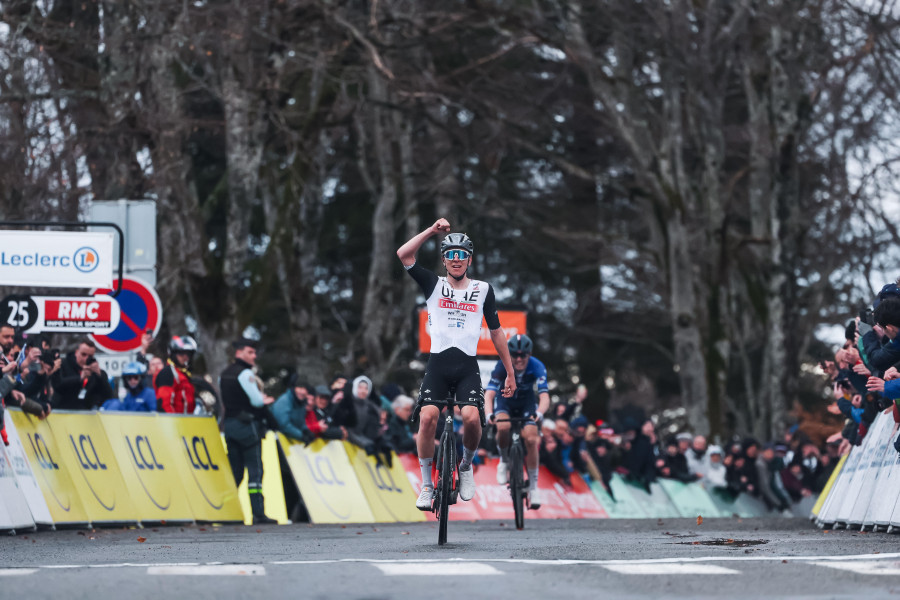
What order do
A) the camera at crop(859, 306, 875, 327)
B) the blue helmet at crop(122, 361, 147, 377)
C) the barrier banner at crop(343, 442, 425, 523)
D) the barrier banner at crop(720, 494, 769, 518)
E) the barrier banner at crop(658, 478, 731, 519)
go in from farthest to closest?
the barrier banner at crop(720, 494, 769, 518), the barrier banner at crop(658, 478, 731, 519), the barrier banner at crop(343, 442, 425, 523), the blue helmet at crop(122, 361, 147, 377), the camera at crop(859, 306, 875, 327)

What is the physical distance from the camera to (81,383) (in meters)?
17.2

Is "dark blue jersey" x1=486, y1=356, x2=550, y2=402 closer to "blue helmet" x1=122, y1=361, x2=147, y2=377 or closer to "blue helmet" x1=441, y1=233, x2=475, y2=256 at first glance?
"blue helmet" x1=122, y1=361, x2=147, y2=377

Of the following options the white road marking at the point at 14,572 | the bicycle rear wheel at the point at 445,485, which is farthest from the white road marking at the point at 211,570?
the bicycle rear wheel at the point at 445,485

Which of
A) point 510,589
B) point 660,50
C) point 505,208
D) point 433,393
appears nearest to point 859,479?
point 433,393

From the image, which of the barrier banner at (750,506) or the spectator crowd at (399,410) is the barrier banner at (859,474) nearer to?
the spectator crowd at (399,410)

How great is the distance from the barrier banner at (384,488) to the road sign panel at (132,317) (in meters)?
4.29

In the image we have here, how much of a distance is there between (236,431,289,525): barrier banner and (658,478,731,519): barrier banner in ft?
32.8

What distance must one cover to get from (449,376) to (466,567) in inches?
138

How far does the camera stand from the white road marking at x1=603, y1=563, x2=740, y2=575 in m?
8.65

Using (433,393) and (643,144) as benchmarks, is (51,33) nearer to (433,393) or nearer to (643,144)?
(433,393)

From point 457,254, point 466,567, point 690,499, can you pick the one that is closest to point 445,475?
point 457,254

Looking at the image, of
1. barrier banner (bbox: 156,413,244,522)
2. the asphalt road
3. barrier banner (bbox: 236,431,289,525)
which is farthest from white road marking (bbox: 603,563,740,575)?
barrier banner (bbox: 236,431,289,525)

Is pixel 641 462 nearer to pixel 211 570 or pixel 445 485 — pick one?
pixel 445 485

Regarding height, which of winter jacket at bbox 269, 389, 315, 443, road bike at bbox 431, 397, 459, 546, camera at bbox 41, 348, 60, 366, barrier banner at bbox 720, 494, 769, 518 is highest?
camera at bbox 41, 348, 60, 366
